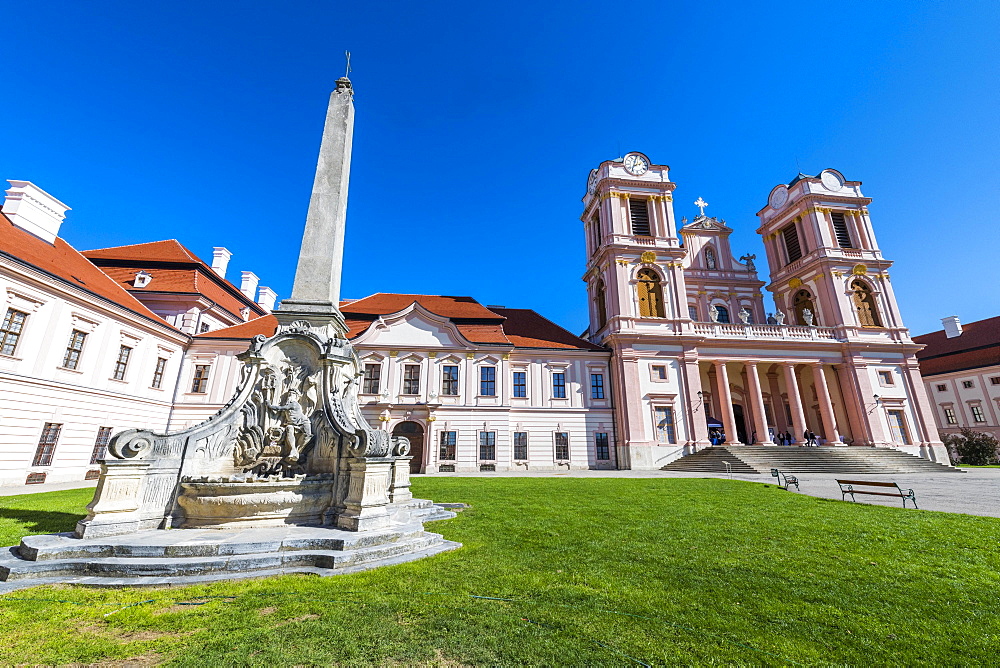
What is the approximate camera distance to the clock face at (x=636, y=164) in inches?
1222

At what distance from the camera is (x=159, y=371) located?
2234 cm

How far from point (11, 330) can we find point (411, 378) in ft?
52.4

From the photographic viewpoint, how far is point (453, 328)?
24.8 metres

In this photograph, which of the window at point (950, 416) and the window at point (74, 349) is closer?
the window at point (74, 349)

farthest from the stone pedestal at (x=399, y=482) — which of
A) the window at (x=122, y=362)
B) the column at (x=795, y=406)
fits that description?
the column at (x=795, y=406)

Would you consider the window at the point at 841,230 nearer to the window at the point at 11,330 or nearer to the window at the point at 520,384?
the window at the point at 520,384

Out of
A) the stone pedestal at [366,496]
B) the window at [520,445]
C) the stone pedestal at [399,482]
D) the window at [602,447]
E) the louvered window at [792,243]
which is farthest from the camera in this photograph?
the louvered window at [792,243]

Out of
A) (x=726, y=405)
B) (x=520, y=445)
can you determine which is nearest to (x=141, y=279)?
(x=520, y=445)

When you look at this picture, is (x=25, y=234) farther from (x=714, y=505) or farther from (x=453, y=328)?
(x=714, y=505)

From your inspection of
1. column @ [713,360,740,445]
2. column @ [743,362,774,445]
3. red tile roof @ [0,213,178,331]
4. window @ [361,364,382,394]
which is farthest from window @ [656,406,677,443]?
red tile roof @ [0,213,178,331]

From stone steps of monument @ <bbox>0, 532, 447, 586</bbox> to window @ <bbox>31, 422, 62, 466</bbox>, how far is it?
57.0 ft

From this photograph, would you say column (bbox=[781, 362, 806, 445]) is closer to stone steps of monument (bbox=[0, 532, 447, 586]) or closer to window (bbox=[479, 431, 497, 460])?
window (bbox=[479, 431, 497, 460])

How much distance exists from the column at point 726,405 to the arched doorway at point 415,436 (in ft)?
59.0

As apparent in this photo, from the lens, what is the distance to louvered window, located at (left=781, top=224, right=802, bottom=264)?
3278 centimetres
